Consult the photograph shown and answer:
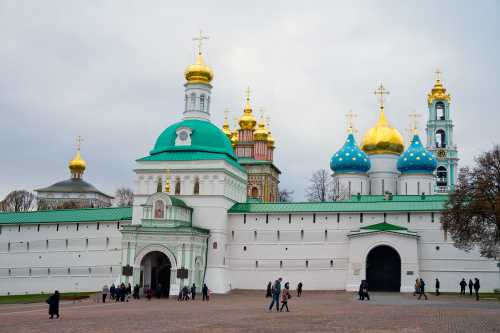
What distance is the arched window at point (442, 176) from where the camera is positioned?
64.8 meters

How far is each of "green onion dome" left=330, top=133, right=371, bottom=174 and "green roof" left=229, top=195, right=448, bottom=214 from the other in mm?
7394

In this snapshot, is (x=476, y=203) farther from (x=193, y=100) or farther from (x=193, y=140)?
(x=193, y=100)

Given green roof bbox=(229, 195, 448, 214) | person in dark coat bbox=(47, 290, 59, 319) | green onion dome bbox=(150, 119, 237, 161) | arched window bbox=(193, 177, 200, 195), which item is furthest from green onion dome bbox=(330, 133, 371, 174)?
person in dark coat bbox=(47, 290, 59, 319)

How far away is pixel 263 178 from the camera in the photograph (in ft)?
212

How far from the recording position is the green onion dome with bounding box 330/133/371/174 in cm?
5038

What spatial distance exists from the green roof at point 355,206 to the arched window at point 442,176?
73.6 ft

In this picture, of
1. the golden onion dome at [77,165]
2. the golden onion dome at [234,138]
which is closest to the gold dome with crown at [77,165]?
Answer: the golden onion dome at [77,165]

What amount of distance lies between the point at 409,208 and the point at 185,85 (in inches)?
640

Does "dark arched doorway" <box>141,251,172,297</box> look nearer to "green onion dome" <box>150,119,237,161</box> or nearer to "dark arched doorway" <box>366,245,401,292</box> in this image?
"green onion dome" <box>150,119,237,161</box>

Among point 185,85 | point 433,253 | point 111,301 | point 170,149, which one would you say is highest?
point 185,85

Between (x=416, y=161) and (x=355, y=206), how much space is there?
9.89 metres

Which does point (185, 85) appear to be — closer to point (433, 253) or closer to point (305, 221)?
point (305, 221)

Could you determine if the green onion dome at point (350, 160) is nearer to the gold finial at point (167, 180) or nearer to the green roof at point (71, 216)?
the gold finial at point (167, 180)

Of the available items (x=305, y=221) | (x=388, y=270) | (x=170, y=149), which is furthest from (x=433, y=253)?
(x=170, y=149)
